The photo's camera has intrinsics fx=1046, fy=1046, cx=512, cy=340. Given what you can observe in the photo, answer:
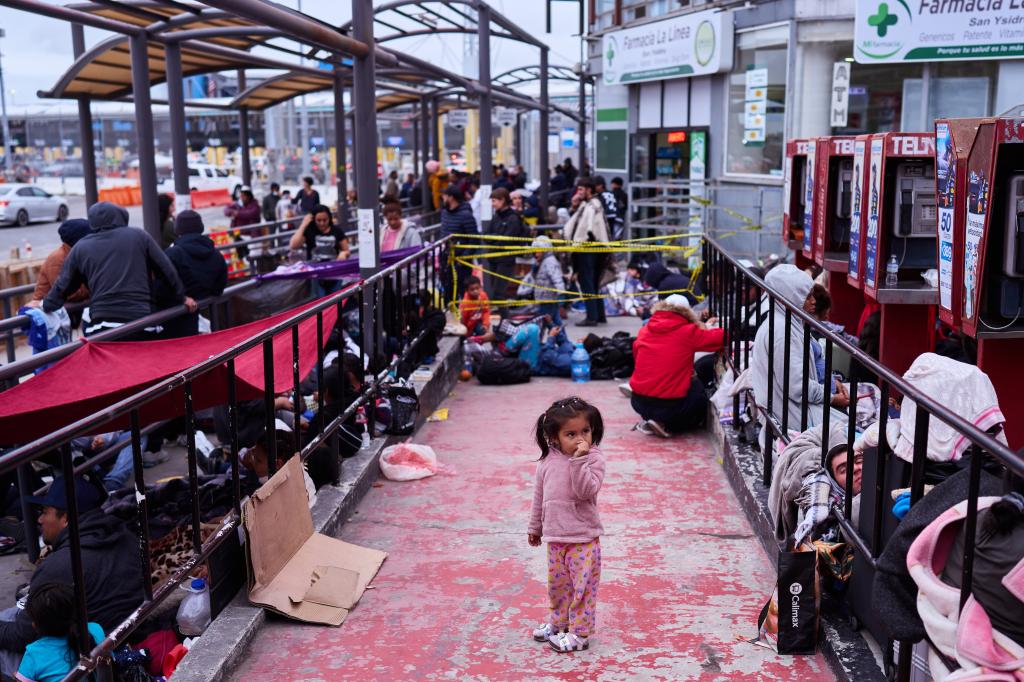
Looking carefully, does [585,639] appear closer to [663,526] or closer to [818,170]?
[663,526]

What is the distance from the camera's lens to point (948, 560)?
10.1ft

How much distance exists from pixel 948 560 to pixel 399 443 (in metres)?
5.29

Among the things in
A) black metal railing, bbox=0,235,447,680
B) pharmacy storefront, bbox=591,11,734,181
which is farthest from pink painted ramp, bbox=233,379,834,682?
pharmacy storefront, bbox=591,11,734,181

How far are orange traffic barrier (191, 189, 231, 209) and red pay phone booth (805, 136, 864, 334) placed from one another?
39663 millimetres

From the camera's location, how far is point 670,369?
8305 millimetres

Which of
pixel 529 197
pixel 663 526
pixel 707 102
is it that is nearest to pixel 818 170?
pixel 663 526

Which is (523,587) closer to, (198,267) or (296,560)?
(296,560)

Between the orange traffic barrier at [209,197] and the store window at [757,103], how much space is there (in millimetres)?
32101

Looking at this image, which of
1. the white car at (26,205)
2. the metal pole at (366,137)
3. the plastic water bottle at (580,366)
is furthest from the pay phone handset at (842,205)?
the white car at (26,205)

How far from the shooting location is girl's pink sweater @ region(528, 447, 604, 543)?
4.63 meters

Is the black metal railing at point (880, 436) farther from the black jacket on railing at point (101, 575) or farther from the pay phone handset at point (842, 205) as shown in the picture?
the black jacket on railing at point (101, 575)

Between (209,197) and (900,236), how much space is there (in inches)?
1705

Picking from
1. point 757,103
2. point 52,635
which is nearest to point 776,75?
point 757,103

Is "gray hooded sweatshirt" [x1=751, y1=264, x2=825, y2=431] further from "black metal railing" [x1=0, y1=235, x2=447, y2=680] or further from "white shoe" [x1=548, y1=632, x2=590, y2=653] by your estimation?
"black metal railing" [x1=0, y1=235, x2=447, y2=680]
